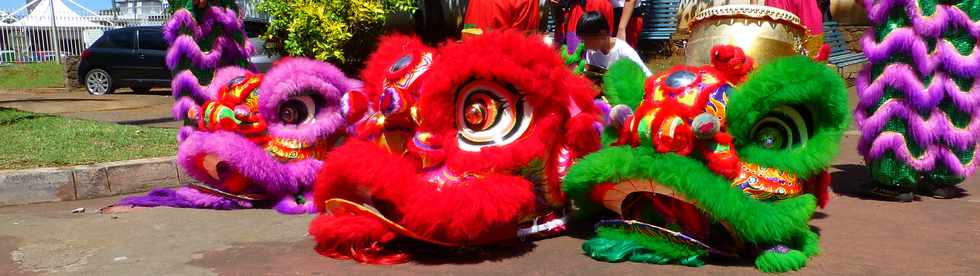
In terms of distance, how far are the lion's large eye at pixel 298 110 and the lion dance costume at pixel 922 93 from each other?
3577 millimetres

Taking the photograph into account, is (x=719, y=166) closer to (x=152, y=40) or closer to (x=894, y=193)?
(x=894, y=193)

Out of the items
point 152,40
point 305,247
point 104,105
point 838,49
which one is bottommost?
point 104,105

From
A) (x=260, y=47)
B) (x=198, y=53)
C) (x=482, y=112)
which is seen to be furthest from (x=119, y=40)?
(x=482, y=112)

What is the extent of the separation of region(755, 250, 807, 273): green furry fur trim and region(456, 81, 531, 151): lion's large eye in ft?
3.89

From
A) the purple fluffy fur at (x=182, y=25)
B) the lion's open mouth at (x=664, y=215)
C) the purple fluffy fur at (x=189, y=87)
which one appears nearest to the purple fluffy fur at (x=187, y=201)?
the purple fluffy fur at (x=189, y=87)

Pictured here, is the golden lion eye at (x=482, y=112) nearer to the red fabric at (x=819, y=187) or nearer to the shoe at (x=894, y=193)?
the red fabric at (x=819, y=187)

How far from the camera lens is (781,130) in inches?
140

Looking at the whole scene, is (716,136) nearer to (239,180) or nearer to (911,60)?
(911,60)

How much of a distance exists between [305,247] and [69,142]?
3882 millimetres

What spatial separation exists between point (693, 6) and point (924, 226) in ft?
20.9

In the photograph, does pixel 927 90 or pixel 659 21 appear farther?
pixel 659 21

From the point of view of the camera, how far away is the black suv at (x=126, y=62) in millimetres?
14289

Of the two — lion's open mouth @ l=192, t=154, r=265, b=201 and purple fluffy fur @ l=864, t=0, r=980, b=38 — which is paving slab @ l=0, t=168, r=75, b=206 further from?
purple fluffy fur @ l=864, t=0, r=980, b=38

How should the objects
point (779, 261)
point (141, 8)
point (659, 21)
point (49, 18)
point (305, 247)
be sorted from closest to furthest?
point (779, 261) < point (305, 247) < point (659, 21) < point (49, 18) < point (141, 8)
